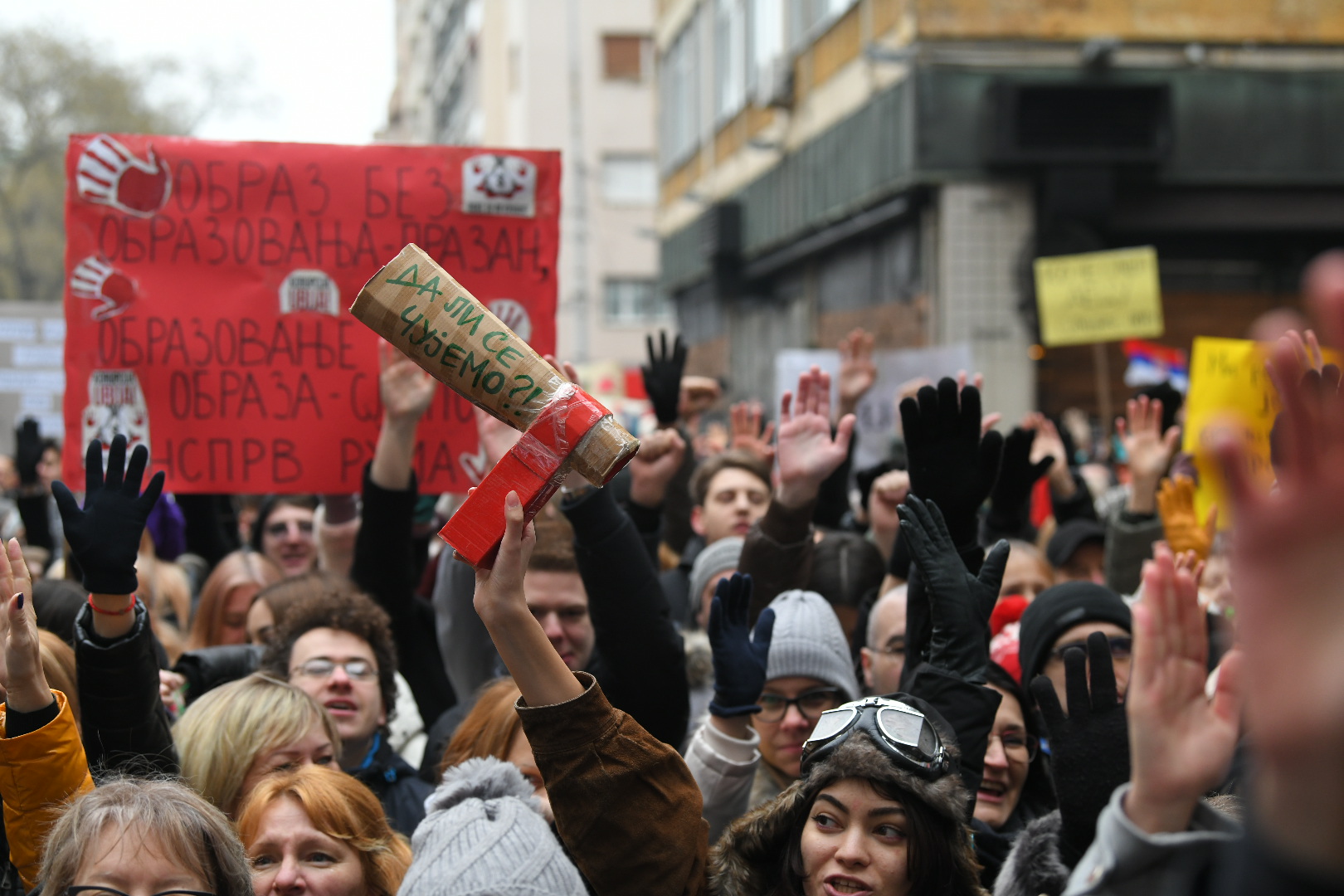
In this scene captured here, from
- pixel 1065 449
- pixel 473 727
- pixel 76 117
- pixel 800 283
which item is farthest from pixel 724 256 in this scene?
pixel 76 117

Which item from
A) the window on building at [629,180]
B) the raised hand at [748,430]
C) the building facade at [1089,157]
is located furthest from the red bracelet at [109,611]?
the window on building at [629,180]

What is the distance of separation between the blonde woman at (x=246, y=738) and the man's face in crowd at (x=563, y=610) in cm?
69

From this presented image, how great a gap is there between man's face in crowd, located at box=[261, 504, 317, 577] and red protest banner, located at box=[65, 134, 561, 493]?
Answer: 121 centimetres

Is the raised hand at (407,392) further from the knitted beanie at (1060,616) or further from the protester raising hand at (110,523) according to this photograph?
the knitted beanie at (1060,616)

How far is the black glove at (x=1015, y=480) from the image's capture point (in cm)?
402

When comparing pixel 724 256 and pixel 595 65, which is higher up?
pixel 595 65

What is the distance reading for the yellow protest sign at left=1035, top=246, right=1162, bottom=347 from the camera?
833 cm

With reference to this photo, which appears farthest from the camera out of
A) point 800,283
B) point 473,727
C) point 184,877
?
point 800,283

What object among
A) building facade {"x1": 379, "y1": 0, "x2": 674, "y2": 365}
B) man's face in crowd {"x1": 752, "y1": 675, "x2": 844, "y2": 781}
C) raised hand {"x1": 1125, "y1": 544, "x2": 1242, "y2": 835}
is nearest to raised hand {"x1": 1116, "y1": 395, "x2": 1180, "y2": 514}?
man's face in crowd {"x1": 752, "y1": 675, "x2": 844, "y2": 781}

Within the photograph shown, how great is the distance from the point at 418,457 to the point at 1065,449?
12.0ft

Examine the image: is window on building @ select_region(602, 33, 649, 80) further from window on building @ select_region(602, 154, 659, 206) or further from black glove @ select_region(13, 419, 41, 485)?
black glove @ select_region(13, 419, 41, 485)

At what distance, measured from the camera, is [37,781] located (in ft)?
7.95

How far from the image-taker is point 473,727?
3.09 metres

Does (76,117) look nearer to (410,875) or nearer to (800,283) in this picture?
(800,283)
